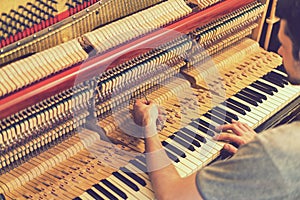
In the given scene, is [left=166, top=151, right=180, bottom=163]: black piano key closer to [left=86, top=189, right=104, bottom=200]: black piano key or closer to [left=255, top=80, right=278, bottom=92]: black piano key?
[left=86, top=189, right=104, bottom=200]: black piano key

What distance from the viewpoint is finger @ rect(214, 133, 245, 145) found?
7.21 feet

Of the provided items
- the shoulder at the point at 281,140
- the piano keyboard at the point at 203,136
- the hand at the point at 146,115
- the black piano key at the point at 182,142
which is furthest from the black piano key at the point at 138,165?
the shoulder at the point at 281,140

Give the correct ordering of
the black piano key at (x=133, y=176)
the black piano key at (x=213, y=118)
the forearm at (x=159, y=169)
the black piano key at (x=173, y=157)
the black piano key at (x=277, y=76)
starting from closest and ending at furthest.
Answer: the forearm at (x=159, y=169), the black piano key at (x=133, y=176), the black piano key at (x=173, y=157), the black piano key at (x=213, y=118), the black piano key at (x=277, y=76)

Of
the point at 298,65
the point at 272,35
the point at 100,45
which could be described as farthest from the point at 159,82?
the point at 272,35

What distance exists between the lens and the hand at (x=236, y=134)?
7.20ft

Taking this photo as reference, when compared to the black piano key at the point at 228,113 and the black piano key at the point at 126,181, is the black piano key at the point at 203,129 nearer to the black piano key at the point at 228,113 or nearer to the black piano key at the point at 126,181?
the black piano key at the point at 228,113

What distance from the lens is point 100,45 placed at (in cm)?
185

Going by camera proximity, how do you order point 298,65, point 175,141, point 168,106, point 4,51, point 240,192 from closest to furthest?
point 240,192, point 298,65, point 4,51, point 175,141, point 168,106

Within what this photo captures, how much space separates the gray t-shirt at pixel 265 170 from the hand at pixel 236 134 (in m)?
0.72

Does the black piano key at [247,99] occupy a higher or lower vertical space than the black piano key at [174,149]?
lower

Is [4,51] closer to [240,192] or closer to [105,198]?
[105,198]

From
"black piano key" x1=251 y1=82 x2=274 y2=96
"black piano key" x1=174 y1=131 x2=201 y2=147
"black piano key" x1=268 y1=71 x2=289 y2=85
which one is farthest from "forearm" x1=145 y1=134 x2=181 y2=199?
"black piano key" x1=268 y1=71 x2=289 y2=85

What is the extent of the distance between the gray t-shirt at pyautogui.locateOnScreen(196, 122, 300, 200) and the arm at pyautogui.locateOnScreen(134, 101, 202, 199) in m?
0.25

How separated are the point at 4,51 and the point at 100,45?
388 mm
